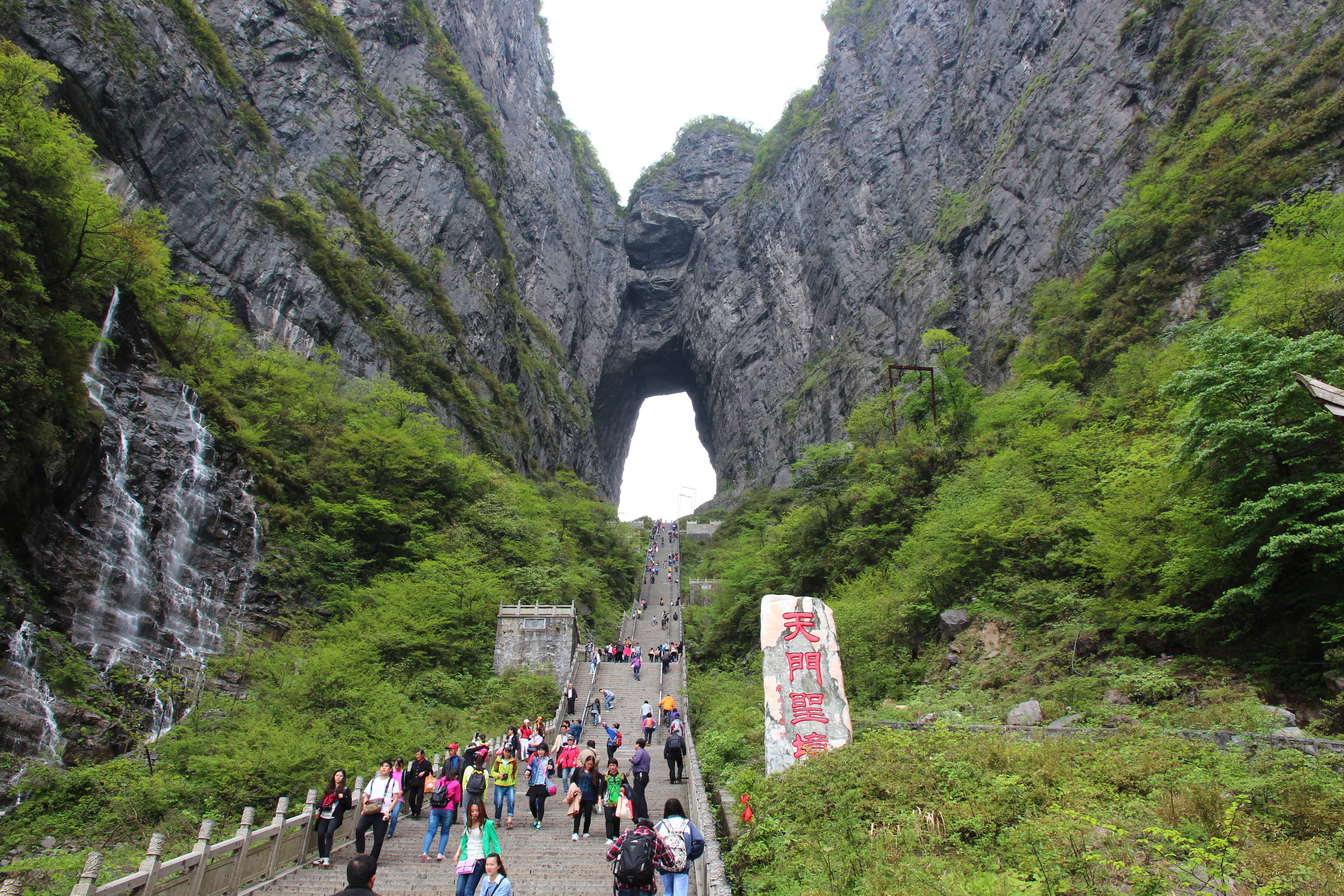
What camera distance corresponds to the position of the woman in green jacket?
5.48 m

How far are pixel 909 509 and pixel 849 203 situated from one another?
112ft

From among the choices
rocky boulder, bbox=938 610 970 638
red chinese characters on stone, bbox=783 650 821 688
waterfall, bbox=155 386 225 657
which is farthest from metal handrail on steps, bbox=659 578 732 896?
waterfall, bbox=155 386 225 657

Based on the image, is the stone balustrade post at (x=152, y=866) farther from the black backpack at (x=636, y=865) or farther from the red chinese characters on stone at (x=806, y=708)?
the red chinese characters on stone at (x=806, y=708)

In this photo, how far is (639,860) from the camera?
4648 mm

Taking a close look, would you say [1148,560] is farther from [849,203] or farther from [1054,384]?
[849,203]

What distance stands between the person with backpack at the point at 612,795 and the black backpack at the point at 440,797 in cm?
174

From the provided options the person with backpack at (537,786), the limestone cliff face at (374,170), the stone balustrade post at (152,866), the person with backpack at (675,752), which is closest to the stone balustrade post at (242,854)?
the stone balustrade post at (152,866)

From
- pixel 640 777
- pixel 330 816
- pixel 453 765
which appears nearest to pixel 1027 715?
pixel 640 777

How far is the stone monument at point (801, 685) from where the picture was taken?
841cm

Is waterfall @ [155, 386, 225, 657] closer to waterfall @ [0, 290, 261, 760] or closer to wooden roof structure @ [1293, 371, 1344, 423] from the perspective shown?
waterfall @ [0, 290, 261, 760]

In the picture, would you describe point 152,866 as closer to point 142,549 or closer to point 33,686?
point 33,686

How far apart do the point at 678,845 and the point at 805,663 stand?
4135 millimetres

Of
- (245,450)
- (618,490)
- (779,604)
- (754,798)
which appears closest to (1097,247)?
(779,604)

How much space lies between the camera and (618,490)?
67.4 meters
